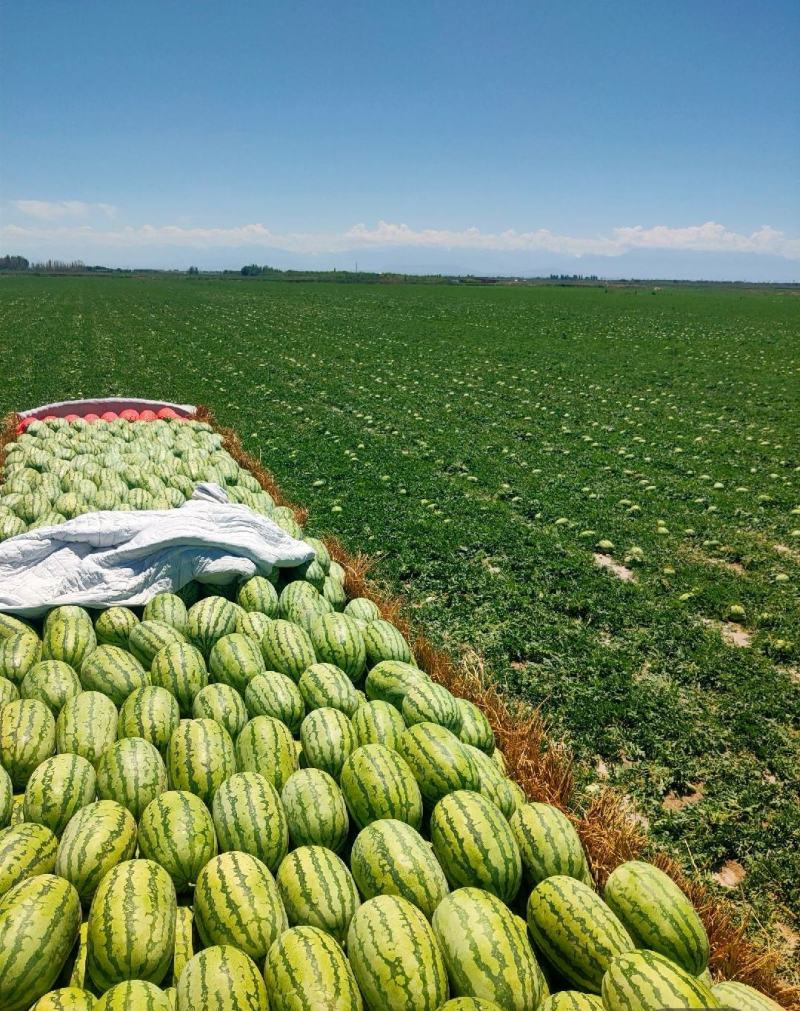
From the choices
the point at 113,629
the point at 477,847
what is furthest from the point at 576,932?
the point at 113,629

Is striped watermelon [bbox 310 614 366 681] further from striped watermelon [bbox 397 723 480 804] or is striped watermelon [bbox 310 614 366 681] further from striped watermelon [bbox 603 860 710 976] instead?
striped watermelon [bbox 603 860 710 976]

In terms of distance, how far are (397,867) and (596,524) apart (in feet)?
23.4

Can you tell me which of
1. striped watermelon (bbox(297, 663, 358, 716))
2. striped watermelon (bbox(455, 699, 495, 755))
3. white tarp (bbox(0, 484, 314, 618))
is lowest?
striped watermelon (bbox(455, 699, 495, 755))

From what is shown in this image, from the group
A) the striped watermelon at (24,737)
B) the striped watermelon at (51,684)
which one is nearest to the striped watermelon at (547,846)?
the striped watermelon at (24,737)

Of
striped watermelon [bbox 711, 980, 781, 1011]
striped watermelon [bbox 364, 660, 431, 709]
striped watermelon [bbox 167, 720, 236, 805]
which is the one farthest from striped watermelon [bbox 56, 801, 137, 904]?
A: striped watermelon [bbox 711, 980, 781, 1011]

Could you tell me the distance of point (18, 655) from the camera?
4.21 m

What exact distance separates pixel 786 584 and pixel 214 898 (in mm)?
7250

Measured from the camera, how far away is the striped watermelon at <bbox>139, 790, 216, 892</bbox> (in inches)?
113

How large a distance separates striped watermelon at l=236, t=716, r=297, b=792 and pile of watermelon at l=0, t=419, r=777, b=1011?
0.5 inches

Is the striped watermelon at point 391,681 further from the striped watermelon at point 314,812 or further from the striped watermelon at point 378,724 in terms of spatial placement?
the striped watermelon at point 314,812

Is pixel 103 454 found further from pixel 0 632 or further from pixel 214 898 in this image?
pixel 214 898

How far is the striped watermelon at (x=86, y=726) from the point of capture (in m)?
3.48

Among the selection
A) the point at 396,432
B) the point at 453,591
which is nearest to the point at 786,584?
the point at 453,591

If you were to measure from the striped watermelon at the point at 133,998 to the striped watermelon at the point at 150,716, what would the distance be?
1.40 metres
